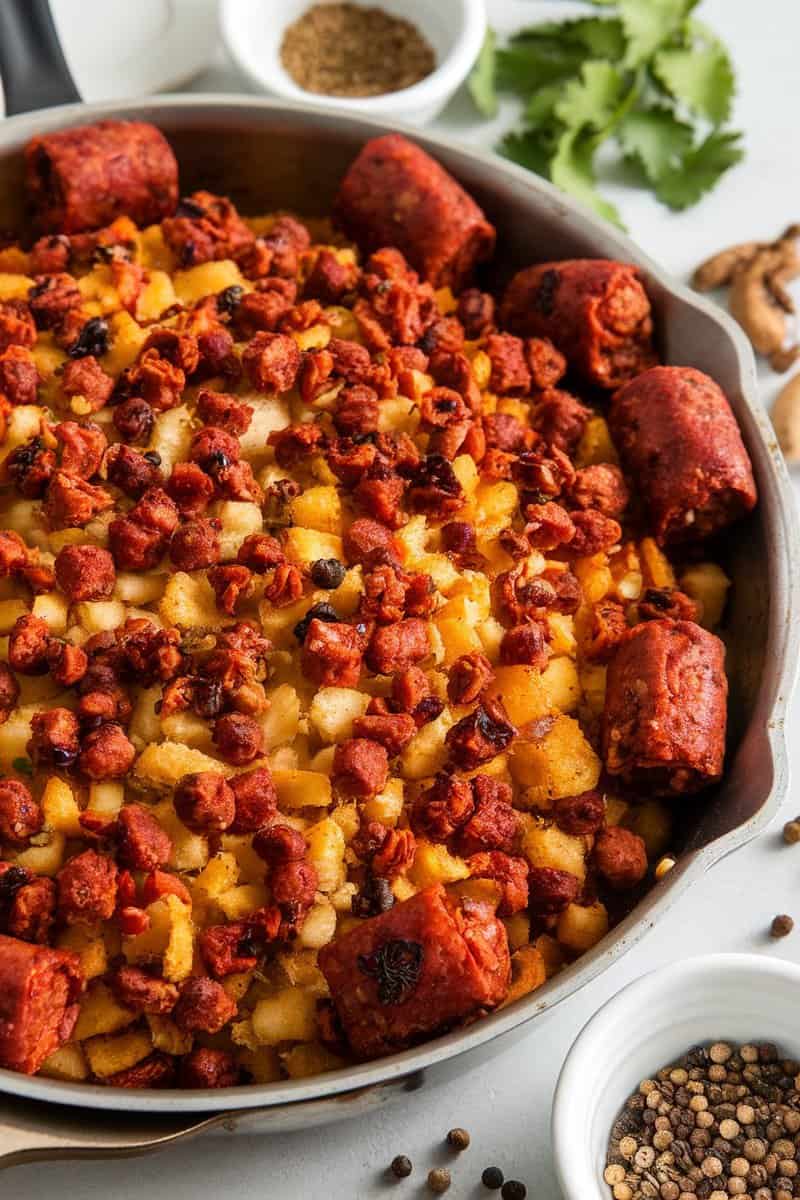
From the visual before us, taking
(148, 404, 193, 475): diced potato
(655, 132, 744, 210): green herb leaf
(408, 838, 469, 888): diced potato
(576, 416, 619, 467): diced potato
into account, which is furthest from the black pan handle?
(408, 838, 469, 888): diced potato

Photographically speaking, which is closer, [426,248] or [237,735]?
[237,735]

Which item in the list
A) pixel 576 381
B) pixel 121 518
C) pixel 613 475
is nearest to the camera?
pixel 121 518

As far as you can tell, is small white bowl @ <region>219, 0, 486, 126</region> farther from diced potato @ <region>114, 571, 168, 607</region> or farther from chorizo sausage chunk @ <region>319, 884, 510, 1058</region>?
chorizo sausage chunk @ <region>319, 884, 510, 1058</region>

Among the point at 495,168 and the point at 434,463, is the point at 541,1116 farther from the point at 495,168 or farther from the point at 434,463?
the point at 495,168

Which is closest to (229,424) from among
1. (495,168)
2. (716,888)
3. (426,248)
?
(426,248)

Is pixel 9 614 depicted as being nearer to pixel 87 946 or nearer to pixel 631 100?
pixel 87 946

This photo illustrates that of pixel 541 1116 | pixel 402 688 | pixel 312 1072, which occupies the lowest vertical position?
pixel 541 1116

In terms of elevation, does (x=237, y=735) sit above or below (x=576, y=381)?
below
